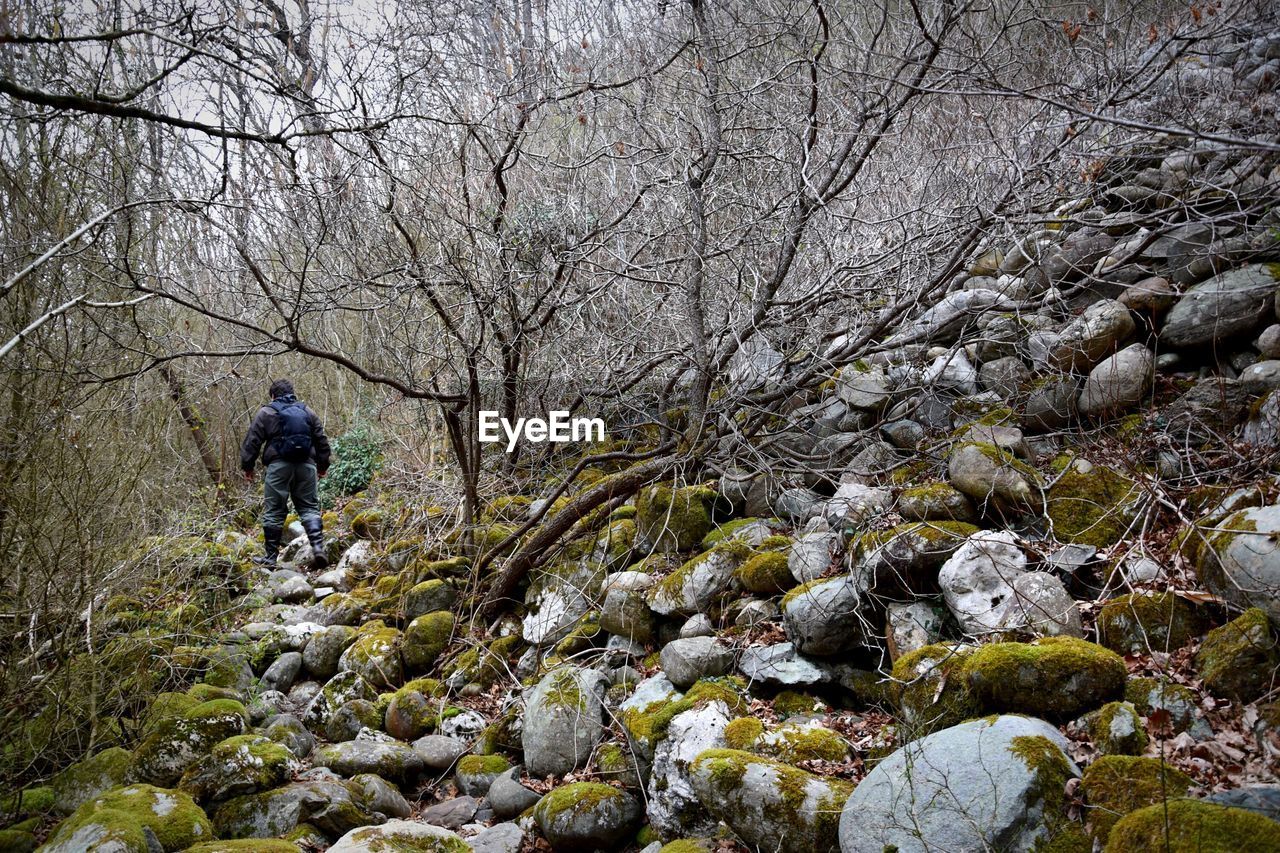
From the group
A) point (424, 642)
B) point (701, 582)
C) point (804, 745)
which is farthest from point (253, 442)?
point (804, 745)

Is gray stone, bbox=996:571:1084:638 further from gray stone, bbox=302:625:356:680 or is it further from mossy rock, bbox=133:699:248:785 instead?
gray stone, bbox=302:625:356:680

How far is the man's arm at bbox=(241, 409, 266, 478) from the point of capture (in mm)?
8555

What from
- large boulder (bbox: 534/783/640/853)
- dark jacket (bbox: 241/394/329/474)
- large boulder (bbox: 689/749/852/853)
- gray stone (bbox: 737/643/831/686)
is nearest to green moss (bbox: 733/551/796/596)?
gray stone (bbox: 737/643/831/686)

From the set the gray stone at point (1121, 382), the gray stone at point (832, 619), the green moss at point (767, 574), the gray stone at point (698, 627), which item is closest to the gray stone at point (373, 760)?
the gray stone at point (698, 627)

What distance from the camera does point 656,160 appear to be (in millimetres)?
6215

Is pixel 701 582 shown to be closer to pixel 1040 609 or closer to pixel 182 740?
pixel 1040 609

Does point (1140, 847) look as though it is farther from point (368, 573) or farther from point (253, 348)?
point (368, 573)

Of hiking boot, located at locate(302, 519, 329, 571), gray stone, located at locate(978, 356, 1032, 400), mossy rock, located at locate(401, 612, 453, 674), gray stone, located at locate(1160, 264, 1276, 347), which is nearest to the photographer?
gray stone, located at locate(1160, 264, 1276, 347)

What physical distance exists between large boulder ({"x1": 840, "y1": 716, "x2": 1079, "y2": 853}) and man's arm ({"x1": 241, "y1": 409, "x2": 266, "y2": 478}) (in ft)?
24.3

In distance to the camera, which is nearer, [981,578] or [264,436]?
[981,578]

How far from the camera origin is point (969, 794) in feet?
9.62

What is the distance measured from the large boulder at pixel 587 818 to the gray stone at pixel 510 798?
340 mm

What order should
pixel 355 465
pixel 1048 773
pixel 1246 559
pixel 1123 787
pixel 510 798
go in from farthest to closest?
pixel 355 465, pixel 510 798, pixel 1246 559, pixel 1048 773, pixel 1123 787

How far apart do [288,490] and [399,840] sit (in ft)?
19.6
